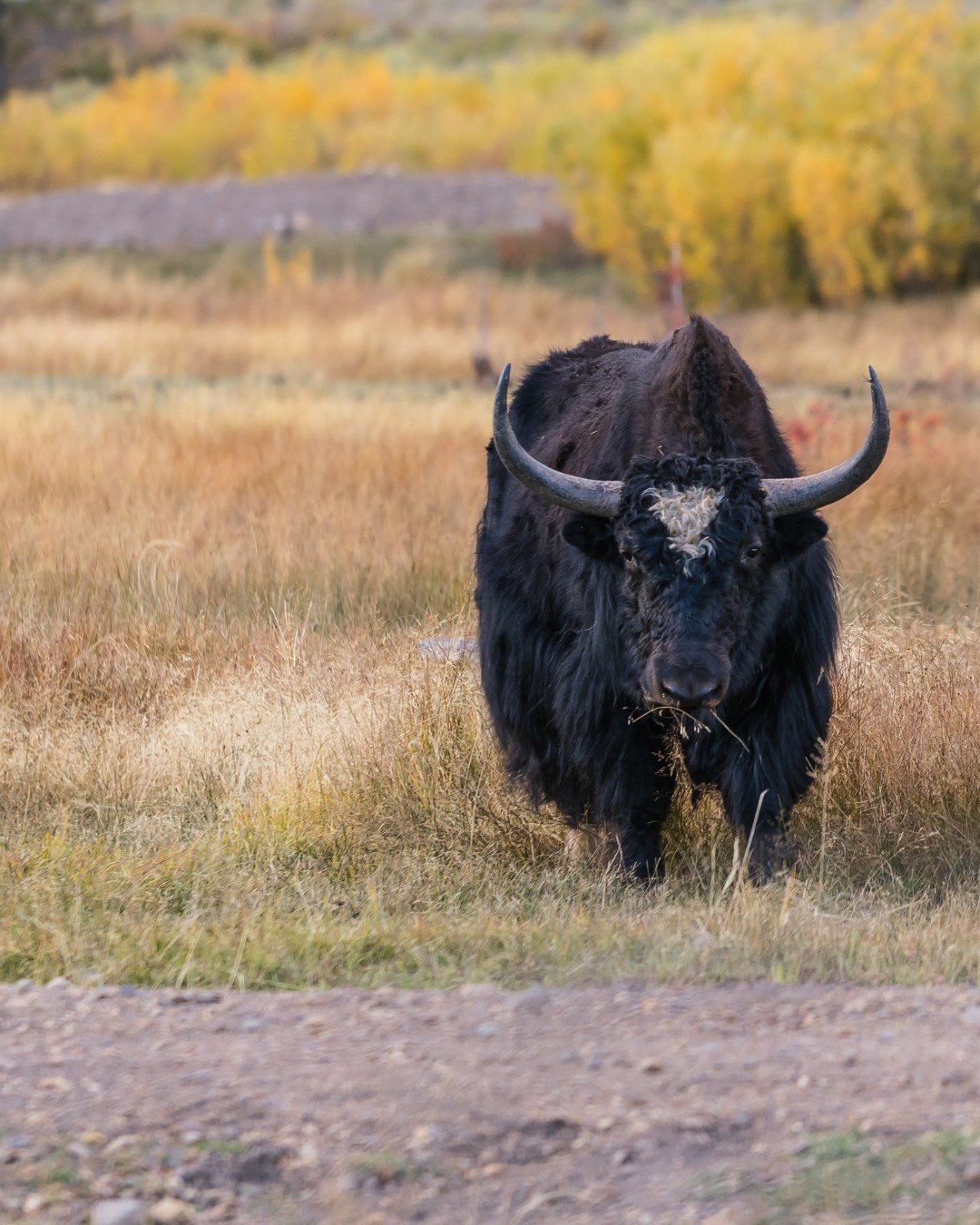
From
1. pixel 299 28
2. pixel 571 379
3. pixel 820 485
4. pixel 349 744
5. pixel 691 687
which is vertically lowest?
pixel 299 28

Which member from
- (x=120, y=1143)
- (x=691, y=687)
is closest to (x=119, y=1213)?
(x=120, y=1143)

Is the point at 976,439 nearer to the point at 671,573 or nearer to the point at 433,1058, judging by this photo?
the point at 671,573

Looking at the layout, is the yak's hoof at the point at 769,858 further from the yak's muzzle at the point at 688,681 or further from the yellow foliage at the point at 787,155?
the yellow foliage at the point at 787,155

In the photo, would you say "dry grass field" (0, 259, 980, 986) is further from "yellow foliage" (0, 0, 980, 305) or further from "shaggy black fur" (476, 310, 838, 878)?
"yellow foliage" (0, 0, 980, 305)

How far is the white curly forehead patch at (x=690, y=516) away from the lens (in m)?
5.59

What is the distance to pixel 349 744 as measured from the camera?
7.10m

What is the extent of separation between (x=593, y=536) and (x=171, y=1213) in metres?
2.91

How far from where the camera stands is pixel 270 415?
1476cm

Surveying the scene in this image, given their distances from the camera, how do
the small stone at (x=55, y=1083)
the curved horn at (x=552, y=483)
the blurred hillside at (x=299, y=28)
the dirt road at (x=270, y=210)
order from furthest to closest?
the blurred hillside at (x=299, y=28) → the dirt road at (x=270, y=210) → the curved horn at (x=552, y=483) → the small stone at (x=55, y=1083)

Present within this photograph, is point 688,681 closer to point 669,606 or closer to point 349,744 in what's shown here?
point 669,606

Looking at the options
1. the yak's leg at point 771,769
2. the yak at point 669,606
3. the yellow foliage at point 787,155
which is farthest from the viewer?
the yellow foliage at point 787,155

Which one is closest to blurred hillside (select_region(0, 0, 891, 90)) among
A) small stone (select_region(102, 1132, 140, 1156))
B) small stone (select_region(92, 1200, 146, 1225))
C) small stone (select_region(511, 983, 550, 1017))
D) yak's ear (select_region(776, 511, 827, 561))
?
yak's ear (select_region(776, 511, 827, 561))

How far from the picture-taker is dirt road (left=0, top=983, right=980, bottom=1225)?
3520 millimetres

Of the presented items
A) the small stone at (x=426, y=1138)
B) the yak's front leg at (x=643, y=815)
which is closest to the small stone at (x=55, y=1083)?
the small stone at (x=426, y=1138)
